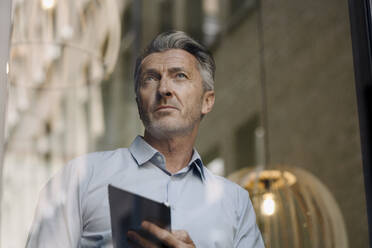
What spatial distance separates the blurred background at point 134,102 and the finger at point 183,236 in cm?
25

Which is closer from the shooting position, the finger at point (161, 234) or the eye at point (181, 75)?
the finger at point (161, 234)

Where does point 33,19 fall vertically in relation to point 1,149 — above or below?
above

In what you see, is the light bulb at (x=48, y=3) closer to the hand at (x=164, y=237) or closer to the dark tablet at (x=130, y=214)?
the dark tablet at (x=130, y=214)

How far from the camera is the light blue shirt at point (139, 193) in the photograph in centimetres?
127

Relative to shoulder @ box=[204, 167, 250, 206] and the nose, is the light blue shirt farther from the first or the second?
the nose

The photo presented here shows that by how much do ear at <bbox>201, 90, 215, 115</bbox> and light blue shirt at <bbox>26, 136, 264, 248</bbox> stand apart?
0.39 ft

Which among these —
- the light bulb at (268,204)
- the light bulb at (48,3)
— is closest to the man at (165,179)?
the light bulb at (48,3)

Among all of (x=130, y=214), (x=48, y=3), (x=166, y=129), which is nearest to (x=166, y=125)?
(x=166, y=129)

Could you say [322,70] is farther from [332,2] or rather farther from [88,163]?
[88,163]

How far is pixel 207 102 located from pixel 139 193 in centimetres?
32

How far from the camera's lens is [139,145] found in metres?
1.44

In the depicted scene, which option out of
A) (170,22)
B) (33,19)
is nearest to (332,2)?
(170,22)

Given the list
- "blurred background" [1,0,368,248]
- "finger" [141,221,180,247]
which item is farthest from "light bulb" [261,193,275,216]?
"finger" [141,221,180,247]

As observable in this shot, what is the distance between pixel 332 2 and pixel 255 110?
128 cm
